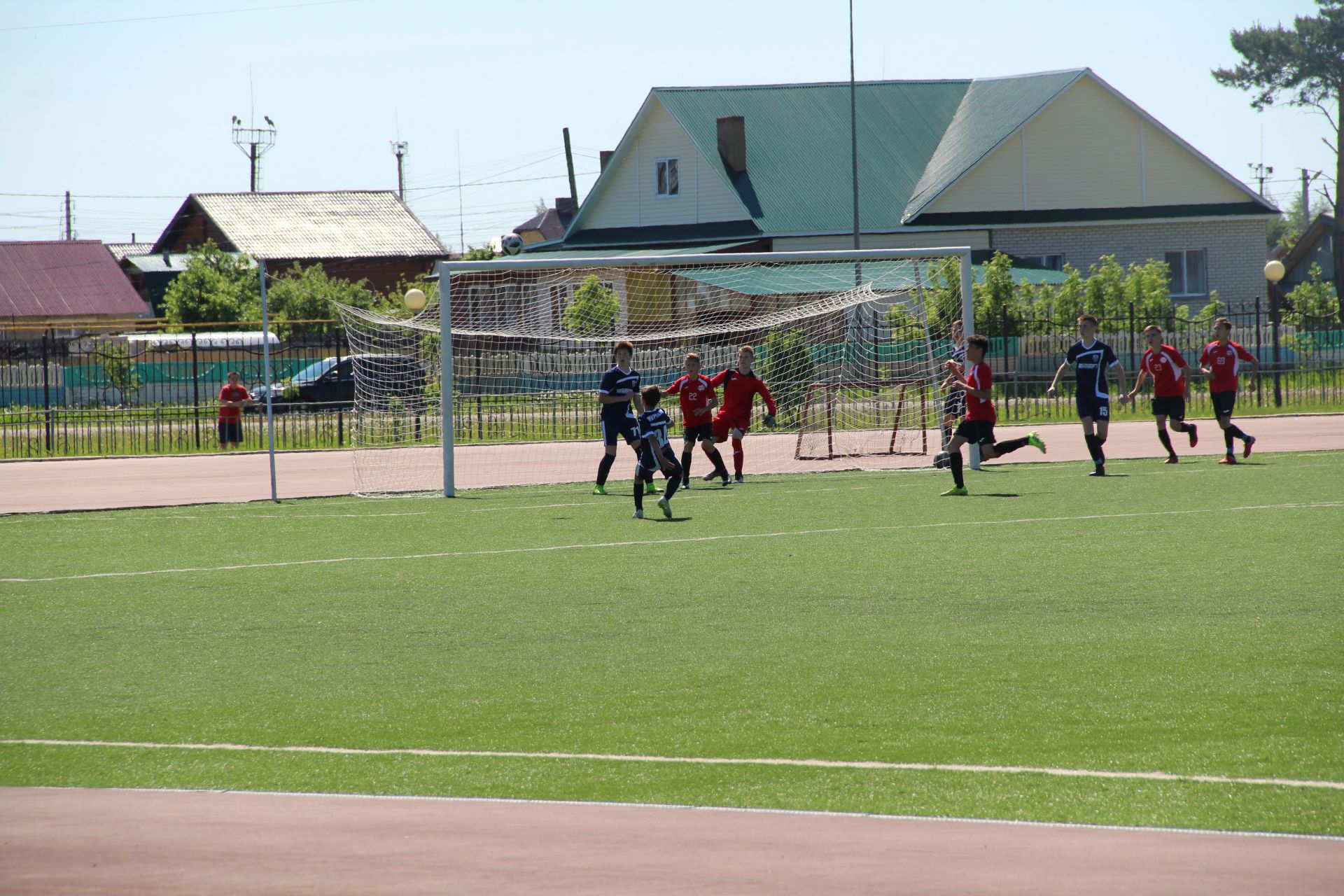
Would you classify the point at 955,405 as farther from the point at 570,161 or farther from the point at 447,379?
the point at 570,161

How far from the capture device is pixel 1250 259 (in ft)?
157

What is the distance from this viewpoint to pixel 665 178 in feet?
161

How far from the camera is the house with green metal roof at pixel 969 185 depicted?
152 ft

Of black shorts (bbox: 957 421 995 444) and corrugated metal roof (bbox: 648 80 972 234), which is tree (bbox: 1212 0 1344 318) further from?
black shorts (bbox: 957 421 995 444)

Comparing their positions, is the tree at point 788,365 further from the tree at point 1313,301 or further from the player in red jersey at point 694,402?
the tree at point 1313,301

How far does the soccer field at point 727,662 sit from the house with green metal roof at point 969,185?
3358 centimetres

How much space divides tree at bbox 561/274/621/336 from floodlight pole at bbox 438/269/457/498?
6651 millimetres

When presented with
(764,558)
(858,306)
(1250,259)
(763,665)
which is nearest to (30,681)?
(763,665)

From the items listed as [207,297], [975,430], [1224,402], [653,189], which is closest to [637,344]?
[1224,402]

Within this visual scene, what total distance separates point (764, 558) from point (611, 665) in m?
4.15

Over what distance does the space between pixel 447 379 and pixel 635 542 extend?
6.68m

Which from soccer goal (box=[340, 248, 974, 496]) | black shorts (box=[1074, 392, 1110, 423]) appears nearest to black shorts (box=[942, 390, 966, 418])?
soccer goal (box=[340, 248, 974, 496])

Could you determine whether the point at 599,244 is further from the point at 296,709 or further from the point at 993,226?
the point at 296,709

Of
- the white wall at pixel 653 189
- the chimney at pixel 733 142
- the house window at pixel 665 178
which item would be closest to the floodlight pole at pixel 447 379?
the white wall at pixel 653 189
